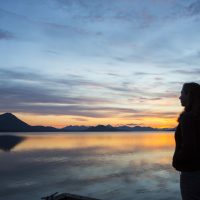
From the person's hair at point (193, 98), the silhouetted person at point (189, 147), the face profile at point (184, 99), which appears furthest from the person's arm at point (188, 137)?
the face profile at point (184, 99)

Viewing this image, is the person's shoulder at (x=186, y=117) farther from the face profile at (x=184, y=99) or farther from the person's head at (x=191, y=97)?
the face profile at (x=184, y=99)

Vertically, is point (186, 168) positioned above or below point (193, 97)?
below

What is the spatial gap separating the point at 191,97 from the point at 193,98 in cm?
3

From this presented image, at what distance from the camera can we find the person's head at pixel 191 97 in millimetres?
3967

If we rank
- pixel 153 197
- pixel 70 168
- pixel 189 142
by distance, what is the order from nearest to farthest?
pixel 189 142
pixel 153 197
pixel 70 168

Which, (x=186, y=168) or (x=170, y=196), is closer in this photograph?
(x=186, y=168)

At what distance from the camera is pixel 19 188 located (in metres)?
29.4

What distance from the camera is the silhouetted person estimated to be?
150 inches

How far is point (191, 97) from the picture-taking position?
4.04 metres

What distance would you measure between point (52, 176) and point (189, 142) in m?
34.9

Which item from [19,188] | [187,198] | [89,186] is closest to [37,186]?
[19,188]

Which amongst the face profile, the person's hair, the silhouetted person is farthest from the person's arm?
the face profile

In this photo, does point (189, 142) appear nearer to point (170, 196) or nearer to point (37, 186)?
point (170, 196)

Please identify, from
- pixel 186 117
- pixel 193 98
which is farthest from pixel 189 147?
pixel 193 98
